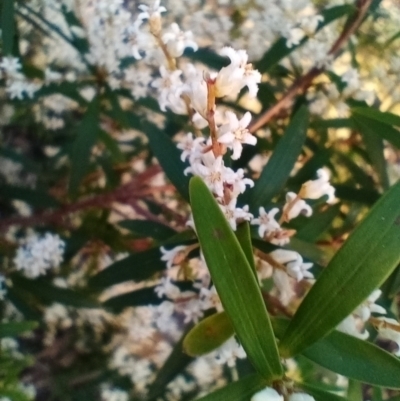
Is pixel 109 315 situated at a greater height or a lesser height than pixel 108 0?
lesser

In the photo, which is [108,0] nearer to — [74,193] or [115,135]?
[74,193]

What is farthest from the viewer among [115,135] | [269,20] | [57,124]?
[115,135]

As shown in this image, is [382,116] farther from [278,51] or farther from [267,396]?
[267,396]

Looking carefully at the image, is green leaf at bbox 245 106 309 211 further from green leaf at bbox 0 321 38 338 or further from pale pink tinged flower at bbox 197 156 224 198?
green leaf at bbox 0 321 38 338

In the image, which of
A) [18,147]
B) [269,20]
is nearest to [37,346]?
[18,147]

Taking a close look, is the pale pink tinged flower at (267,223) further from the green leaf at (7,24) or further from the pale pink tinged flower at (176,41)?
the green leaf at (7,24)

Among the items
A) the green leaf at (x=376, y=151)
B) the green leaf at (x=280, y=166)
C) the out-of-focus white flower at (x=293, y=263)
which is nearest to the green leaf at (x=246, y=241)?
the out-of-focus white flower at (x=293, y=263)

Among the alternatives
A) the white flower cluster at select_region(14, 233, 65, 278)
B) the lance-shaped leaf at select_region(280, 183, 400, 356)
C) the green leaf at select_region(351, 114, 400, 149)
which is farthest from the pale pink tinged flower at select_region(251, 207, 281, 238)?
the white flower cluster at select_region(14, 233, 65, 278)
